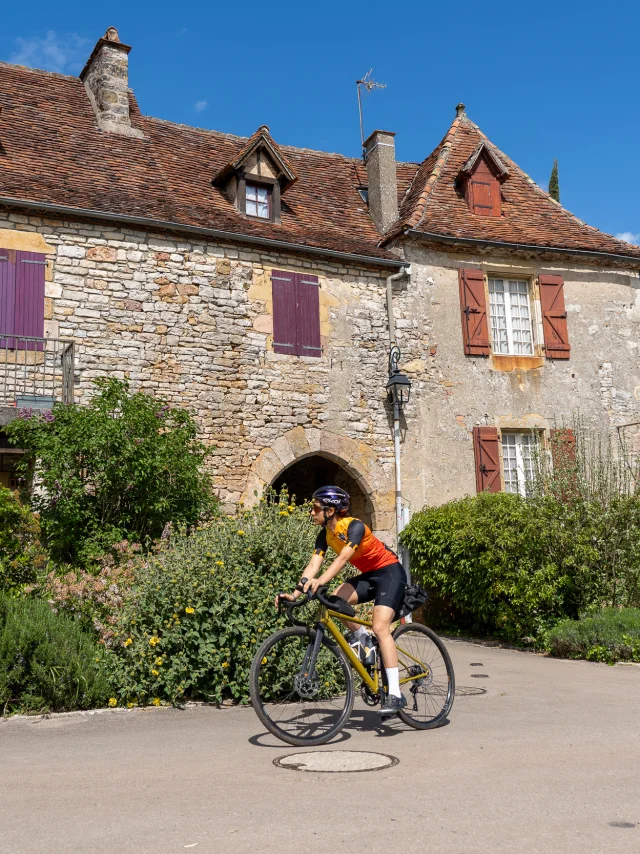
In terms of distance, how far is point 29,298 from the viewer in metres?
11.1

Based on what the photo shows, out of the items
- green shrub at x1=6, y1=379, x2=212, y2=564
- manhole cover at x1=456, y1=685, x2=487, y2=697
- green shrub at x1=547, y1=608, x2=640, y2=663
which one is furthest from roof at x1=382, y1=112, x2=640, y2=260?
manhole cover at x1=456, y1=685, x2=487, y2=697

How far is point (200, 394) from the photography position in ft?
39.7

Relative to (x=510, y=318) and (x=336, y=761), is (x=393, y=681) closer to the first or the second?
(x=336, y=761)

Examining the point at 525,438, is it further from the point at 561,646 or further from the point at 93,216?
the point at 93,216

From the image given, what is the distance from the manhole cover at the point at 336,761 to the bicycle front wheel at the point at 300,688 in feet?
0.76

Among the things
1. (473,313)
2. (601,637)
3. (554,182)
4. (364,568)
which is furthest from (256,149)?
(554,182)

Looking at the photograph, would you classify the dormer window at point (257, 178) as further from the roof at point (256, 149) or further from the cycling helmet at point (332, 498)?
the cycling helmet at point (332, 498)

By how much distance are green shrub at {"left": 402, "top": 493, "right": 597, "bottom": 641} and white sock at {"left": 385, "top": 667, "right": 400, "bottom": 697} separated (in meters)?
5.37

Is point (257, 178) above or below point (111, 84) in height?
below

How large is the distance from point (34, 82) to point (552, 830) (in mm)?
14693

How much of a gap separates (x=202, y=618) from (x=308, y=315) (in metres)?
7.29

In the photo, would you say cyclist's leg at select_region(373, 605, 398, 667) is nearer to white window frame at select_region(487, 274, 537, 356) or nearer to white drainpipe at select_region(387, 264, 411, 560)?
white drainpipe at select_region(387, 264, 411, 560)

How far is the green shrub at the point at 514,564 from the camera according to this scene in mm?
10258

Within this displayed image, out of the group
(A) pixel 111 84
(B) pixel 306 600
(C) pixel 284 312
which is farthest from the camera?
(A) pixel 111 84
